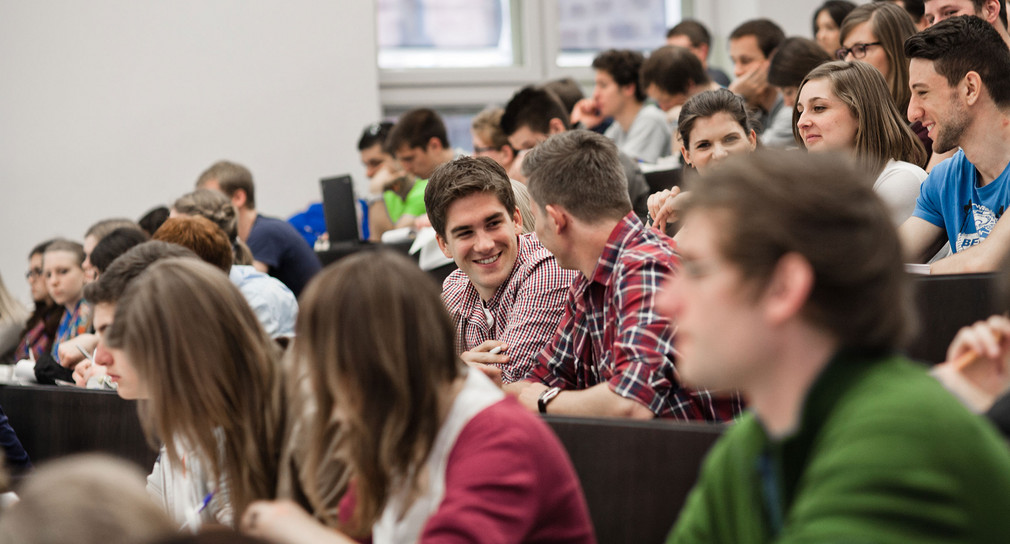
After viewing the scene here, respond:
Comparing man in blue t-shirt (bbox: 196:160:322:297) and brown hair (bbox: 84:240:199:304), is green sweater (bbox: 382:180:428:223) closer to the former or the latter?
man in blue t-shirt (bbox: 196:160:322:297)

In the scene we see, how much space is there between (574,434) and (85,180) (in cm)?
545

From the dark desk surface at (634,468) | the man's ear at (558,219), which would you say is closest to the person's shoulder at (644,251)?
the man's ear at (558,219)

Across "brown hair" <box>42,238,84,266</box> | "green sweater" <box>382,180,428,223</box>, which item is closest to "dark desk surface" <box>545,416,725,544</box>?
"green sweater" <box>382,180,428,223</box>

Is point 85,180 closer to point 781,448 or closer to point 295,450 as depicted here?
point 295,450

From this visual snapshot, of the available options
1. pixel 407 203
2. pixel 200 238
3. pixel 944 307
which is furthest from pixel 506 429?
pixel 407 203

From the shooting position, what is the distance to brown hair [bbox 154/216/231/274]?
3.08m

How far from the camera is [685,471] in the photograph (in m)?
1.58

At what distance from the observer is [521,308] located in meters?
2.52

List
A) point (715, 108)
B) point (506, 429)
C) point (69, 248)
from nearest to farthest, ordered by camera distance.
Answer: point (506, 429)
point (715, 108)
point (69, 248)

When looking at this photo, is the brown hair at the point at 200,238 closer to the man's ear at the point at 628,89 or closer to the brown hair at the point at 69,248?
the brown hair at the point at 69,248

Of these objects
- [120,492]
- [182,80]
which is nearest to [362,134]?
[182,80]

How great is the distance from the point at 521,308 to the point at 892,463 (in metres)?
1.67

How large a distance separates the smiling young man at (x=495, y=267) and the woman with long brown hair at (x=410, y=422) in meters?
1.05

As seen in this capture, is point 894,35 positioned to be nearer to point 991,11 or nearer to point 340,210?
point 991,11
